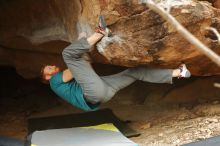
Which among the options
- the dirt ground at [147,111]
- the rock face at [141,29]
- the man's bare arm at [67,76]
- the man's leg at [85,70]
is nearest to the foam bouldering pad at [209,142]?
the dirt ground at [147,111]

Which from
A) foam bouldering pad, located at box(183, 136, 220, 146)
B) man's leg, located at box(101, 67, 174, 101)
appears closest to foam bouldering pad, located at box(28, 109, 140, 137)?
man's leg, located at box(101, 67, 174, 101)

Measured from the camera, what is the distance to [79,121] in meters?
4.93

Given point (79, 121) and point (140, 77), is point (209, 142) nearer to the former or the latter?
point (140, 77)

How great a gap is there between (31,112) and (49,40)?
1.39m

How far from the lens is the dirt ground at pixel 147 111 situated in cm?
412

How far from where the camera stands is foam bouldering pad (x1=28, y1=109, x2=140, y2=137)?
4719 millimetres

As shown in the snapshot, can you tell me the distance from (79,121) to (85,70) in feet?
4.92

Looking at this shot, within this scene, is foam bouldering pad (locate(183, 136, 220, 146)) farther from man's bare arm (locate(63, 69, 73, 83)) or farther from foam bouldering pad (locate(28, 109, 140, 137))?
man's bare arm (locate(63, 69, 73, 83))

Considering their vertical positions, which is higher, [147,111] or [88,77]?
[88,77]

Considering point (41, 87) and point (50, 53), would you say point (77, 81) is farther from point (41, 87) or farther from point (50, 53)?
point (41, 87)

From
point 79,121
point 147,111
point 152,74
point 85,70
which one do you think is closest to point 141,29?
point 152,74

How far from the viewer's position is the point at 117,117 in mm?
5160

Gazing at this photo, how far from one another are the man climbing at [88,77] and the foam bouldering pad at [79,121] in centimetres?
89

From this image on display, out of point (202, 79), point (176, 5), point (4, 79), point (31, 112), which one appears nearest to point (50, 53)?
point (31, 112)
